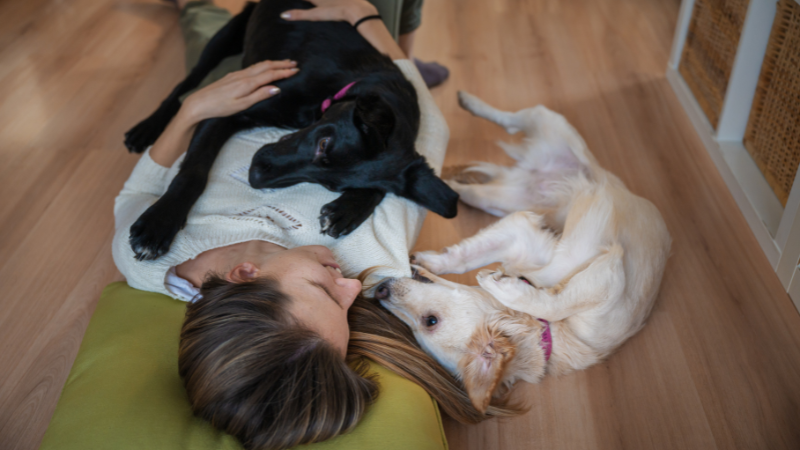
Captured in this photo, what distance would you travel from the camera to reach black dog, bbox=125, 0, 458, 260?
1.36 meters

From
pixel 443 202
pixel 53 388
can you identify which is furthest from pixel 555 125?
pixel 53 388

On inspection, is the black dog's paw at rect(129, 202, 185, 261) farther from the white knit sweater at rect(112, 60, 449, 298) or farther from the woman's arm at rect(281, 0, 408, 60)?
the woman's arm at rect(281, 0, 408, 60)

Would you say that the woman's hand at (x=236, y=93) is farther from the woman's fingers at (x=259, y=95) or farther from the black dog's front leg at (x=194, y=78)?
the black dog's front leg at (x=194, y=78)

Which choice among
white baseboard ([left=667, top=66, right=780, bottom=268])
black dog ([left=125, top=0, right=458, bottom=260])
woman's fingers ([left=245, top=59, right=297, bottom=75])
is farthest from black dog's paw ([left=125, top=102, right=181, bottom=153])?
white baseboard ([left=667, top=66, right=780, bottom=268])

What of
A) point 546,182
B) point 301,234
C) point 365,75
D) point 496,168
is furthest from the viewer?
point 496,168

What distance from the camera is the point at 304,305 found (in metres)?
1.14

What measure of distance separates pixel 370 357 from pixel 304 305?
250mm

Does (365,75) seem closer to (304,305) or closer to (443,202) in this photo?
(443,202)

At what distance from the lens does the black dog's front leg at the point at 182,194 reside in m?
1.29

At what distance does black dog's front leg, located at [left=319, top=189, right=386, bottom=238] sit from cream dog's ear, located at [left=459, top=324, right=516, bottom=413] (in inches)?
16.2

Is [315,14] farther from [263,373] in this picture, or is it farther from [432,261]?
[263,373]

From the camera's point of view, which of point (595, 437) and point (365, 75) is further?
point (365, 75)

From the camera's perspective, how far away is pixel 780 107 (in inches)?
69.7

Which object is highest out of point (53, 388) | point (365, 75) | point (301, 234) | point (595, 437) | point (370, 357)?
point (365, 75)
